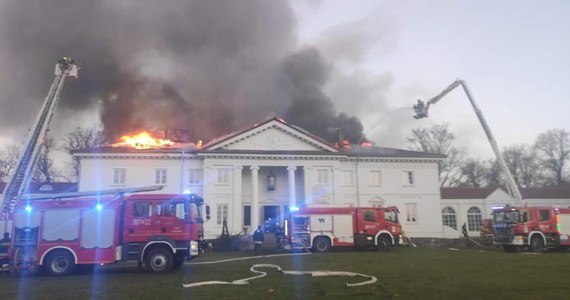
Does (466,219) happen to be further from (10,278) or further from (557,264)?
(10,278)

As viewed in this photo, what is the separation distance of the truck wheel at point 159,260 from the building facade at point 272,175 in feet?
75.1

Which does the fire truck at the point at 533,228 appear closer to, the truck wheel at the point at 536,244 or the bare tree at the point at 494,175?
the truck wheel at the point at 536,244

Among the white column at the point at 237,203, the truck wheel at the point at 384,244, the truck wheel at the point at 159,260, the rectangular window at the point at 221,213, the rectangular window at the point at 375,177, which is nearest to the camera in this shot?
the truck wheel at the point at 159,260

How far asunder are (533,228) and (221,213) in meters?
23.9

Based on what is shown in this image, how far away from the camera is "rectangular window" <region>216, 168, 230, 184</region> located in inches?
1601

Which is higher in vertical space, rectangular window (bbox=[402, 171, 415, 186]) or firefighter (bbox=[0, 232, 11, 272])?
rectangular window (bbox=[402, 171, 415, 186])

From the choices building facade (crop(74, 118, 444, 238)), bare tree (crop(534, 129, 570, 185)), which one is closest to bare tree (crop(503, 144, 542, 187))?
bare tree (crop(534, 129, 570, 185))

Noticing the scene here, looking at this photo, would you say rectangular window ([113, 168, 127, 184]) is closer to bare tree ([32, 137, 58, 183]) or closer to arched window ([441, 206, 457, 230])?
bare tree ([32, 137, 58, 183])

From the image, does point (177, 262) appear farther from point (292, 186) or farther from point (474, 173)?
point (474, 173)

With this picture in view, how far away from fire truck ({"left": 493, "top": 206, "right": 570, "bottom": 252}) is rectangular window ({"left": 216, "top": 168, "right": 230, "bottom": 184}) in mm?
22138

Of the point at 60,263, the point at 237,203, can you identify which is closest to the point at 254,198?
the point at 237,203

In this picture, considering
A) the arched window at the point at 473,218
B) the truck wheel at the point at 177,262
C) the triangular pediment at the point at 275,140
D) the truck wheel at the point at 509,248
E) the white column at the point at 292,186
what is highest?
the triangular pediment at the point at 275,140

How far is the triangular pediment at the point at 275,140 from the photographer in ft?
135

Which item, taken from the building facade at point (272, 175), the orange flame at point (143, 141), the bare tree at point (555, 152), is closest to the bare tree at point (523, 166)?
the bare tree at point (555, 152)
